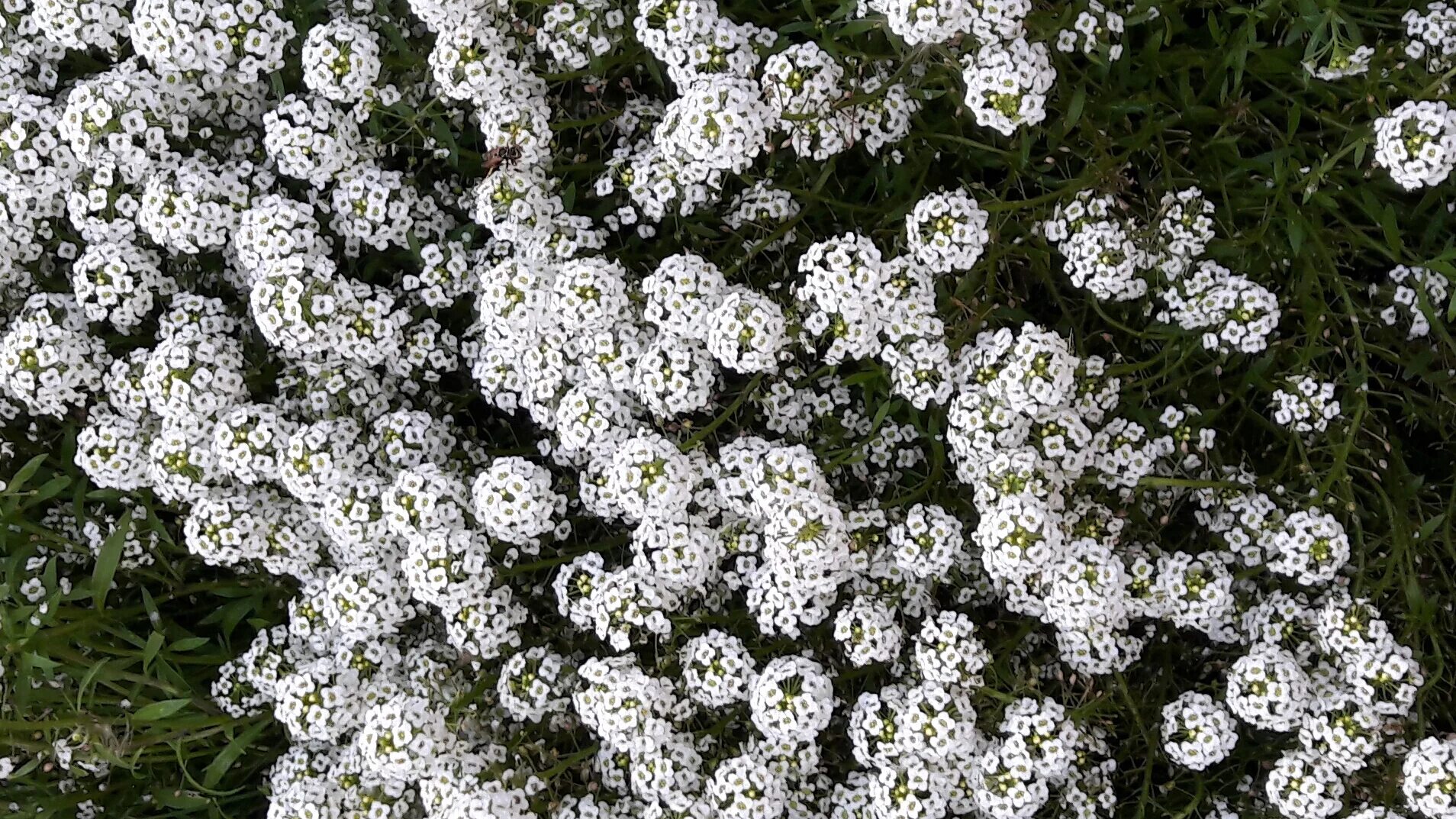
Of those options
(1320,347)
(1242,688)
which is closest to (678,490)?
(1242,688)

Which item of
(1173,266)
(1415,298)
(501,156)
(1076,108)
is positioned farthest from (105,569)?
(1415,298)

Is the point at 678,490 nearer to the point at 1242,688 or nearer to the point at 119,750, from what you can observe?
the point at 1242,688

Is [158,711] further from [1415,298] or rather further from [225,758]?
[1415,298]

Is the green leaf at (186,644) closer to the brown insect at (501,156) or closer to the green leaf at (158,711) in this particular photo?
the green leaf at (158,711)

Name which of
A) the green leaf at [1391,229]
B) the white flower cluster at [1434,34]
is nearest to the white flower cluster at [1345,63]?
the white flower cluster at [1434,34]

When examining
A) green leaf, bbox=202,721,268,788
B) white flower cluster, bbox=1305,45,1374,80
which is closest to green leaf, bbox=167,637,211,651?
green leaf, bbox=202,721,268,788

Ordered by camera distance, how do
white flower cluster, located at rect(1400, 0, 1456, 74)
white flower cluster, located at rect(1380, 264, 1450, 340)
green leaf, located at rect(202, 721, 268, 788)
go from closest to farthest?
1. white flower cluster, located at rect(1400, 0, 1456, 74)
2. white flower cluster, located at rect(1380, 264, 1450, 340)
3. green leaf, located at rect(202, 721, 268, 788)

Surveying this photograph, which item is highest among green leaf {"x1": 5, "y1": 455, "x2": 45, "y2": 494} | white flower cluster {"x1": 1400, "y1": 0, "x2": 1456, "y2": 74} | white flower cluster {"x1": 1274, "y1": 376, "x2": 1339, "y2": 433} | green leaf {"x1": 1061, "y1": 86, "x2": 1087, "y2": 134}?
white flower cluster {"x1": 1400, "y1": 0, "x2": 1456, "y2": 74}

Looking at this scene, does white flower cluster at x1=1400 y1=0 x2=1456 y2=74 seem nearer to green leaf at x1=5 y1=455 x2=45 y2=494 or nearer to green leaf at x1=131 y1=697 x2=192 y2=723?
green leaf at x1=131 y1=697 x2=192 y2=723
